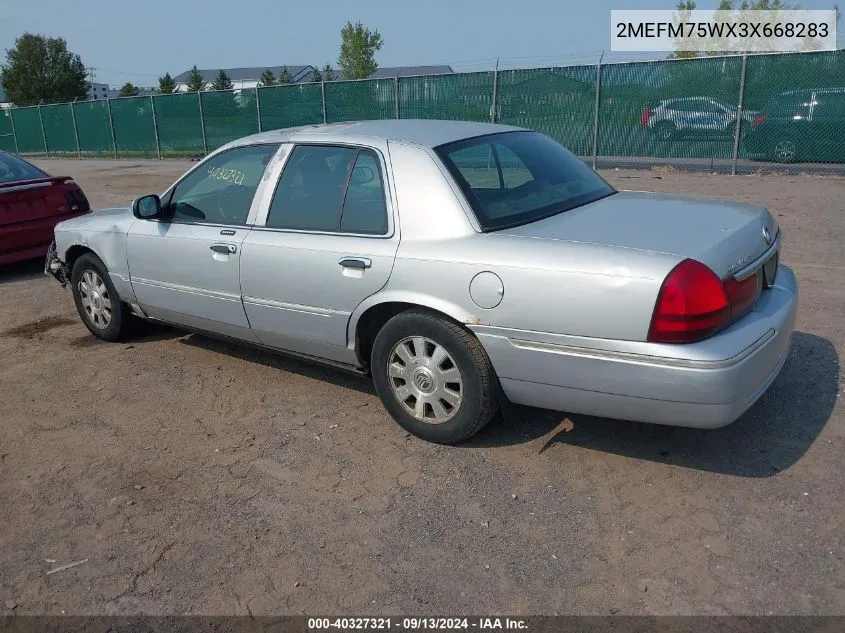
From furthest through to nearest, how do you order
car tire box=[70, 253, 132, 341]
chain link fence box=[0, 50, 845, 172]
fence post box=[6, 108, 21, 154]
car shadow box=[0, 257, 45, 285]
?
fence post box=[6, 108, 21, 154], chain link fence box=[0, 50, 845, 172], car shadow box=[0, 257, 45, 285], car tire box=[70, 253, 132, 341]

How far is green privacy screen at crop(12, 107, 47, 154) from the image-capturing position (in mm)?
31844

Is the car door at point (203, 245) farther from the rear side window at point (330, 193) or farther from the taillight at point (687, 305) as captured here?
the taillight at point (687, 305)

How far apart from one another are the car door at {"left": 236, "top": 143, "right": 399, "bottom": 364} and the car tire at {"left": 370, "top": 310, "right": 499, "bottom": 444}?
28 centimetres

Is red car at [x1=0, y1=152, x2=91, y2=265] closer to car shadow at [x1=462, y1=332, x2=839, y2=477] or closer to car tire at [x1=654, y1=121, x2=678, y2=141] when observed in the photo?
car shadow at [x1=462, y1=332, x2=839, y2=477]

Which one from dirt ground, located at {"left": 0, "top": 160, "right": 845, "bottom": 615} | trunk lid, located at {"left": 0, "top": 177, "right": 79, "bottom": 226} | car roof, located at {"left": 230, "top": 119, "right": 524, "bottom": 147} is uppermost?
car roof, located at {"left": 230, "top": 119, "right": 524, "bottom": 147}

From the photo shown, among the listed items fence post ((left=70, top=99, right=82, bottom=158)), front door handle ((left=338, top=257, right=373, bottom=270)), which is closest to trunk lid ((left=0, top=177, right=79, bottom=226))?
front door handle ((left=338, top=257, right=373, bottom=270))

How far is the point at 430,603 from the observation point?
272 cm

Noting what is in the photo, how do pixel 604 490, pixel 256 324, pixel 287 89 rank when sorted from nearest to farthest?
pixel 604 490 < pixel 256 324 < pixel 287 89

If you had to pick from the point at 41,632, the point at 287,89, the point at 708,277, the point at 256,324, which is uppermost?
the point at 287,89

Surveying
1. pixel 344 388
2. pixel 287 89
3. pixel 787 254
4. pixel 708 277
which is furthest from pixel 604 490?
pixel 287 89

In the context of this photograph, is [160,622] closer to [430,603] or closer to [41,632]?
[41,632]

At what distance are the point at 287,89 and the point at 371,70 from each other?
31618 millimetres

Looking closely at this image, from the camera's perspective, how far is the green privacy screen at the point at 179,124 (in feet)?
80.4

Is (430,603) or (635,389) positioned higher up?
(635,389)
